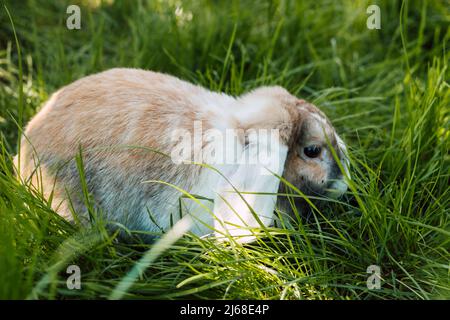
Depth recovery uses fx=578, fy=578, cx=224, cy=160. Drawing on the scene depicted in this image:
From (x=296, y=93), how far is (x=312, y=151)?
2.35 ft

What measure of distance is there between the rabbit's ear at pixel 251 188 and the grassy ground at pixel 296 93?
108 millimetres

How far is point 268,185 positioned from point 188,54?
55.2 inches

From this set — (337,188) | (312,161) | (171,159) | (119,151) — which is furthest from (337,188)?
(119,151)

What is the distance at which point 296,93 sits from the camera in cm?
323

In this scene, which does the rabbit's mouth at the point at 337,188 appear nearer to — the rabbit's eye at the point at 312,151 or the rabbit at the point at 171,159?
the rabbit at the point at 171,159

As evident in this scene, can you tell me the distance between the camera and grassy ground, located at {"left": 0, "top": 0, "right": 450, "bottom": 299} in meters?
2.18

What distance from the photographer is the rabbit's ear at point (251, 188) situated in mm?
2377

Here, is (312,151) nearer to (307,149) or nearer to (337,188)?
(307,149)

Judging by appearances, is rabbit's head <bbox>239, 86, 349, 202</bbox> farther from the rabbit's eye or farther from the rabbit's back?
the rabbit's back

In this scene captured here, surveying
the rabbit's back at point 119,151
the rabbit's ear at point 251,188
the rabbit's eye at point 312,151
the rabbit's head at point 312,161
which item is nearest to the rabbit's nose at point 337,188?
the rabbit's head at point 312,161

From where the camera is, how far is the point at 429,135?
288cm

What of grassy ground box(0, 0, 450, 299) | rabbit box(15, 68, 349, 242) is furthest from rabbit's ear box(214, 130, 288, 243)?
grassy ground box(0, 0, 450, 299)

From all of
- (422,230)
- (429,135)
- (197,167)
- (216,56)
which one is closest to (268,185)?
(197,167)
